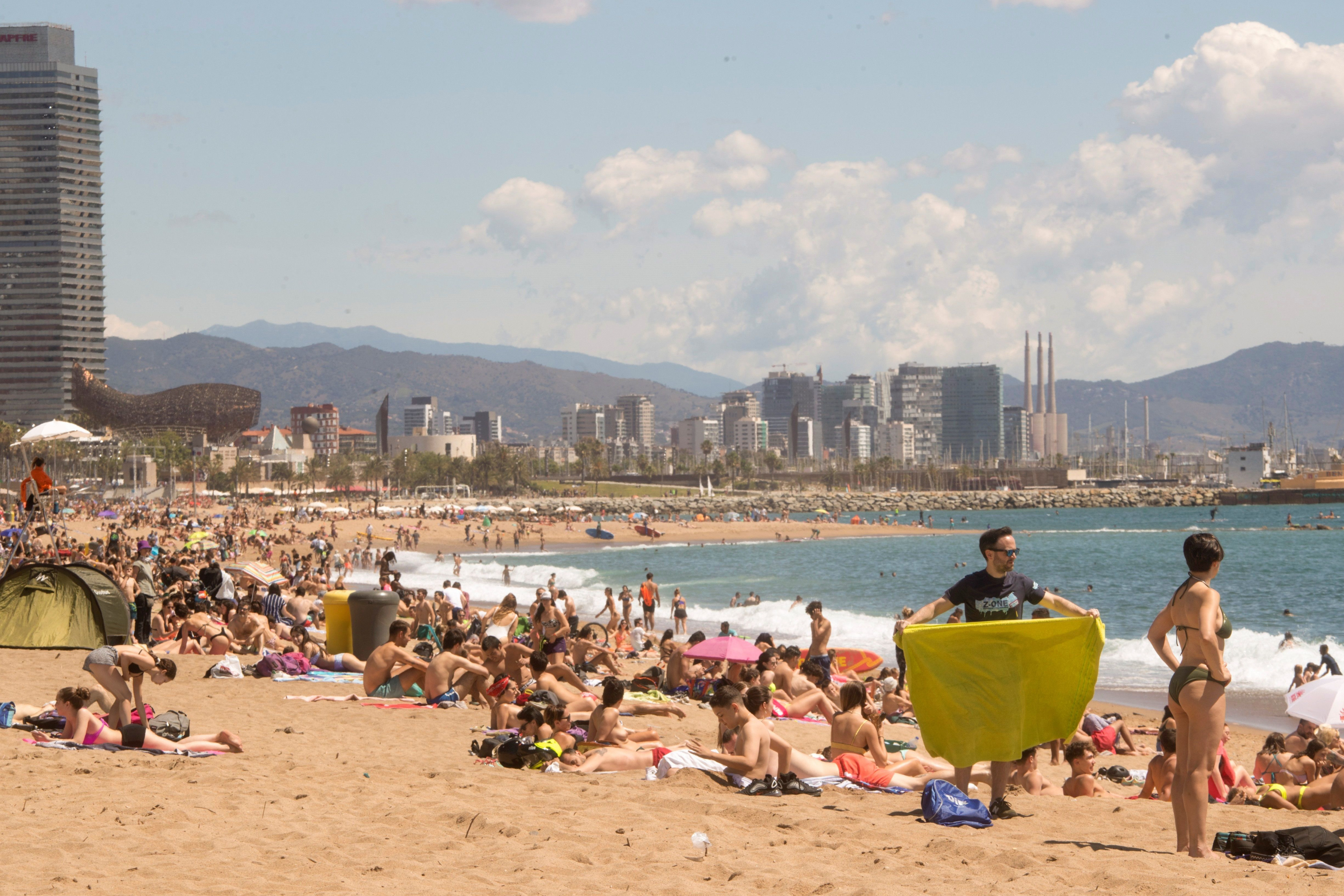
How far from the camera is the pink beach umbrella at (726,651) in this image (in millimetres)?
11969

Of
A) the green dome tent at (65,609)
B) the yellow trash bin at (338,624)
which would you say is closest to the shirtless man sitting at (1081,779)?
the yellow trash bin at (338,624)

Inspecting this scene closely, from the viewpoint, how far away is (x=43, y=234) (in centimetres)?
15775

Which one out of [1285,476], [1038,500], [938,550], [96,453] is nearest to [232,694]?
[938,550]

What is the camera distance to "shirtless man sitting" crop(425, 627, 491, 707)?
10.3 meters

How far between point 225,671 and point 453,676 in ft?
10.8

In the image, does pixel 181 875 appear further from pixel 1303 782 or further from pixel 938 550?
pixel 938 550

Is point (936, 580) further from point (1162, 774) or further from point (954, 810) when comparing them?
point (954, 810)

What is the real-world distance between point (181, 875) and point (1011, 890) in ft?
11.6

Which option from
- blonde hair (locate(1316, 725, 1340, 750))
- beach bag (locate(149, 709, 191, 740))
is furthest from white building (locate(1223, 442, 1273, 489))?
beach bag (locate(149, 709, 191, 740))

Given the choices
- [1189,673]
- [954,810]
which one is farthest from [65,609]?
[1189,673]

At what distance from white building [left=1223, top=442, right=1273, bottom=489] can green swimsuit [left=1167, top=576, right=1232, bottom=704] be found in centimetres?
15142

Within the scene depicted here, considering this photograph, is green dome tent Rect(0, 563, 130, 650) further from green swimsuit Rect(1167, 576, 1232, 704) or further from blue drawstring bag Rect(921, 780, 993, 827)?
green swimsuit Rect(1167, 576, 1232, 704)

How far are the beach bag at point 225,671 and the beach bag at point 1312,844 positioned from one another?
33.3 feet

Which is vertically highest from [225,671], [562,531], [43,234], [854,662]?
[43,234]
